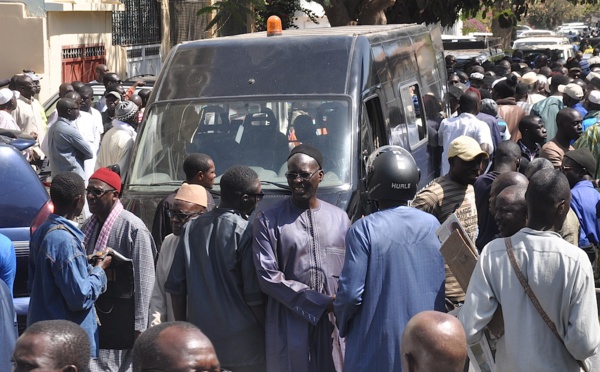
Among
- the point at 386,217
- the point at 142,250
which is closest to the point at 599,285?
the point at 386,217

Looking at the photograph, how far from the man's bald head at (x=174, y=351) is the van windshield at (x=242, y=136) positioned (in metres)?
4.46

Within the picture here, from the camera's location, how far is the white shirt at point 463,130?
10.2 m

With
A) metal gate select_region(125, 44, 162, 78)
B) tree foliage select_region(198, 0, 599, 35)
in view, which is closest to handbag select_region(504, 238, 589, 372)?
tree foliage select_region(198, 0, 599, 35)

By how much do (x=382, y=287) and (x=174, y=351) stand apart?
209 cm

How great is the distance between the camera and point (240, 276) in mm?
5398

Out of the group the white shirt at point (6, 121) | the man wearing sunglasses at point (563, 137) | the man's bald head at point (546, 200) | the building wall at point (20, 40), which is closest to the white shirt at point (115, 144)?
the white shirt at point (6, 121)

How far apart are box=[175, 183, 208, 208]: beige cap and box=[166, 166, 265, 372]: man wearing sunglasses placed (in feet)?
0.95

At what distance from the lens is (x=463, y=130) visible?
10.2 meters

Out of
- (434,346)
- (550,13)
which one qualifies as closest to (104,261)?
(434,346)

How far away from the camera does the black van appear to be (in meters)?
7.58

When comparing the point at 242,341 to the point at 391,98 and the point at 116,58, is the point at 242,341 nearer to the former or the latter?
the point at 391,98

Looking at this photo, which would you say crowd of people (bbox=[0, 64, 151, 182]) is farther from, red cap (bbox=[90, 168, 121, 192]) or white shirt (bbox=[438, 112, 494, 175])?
white shirt (bbox=[438, 112, 494, 175])

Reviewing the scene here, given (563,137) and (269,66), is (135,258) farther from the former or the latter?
(563,137)

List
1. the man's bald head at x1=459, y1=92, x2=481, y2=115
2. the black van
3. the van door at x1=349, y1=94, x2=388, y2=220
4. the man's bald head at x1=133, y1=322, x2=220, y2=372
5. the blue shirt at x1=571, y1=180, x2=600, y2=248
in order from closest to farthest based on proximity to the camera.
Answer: the man's bald head at x1=133, y1=322, x2=220, y2=372 < the blue shirt at x1=571, y1=180, x2=600, y2=248 < the van door at x1=349, y1=94, x2=388, y2=220 < the black van < the man's bald head at x1=459, y1=92, x2=481, y2=115
